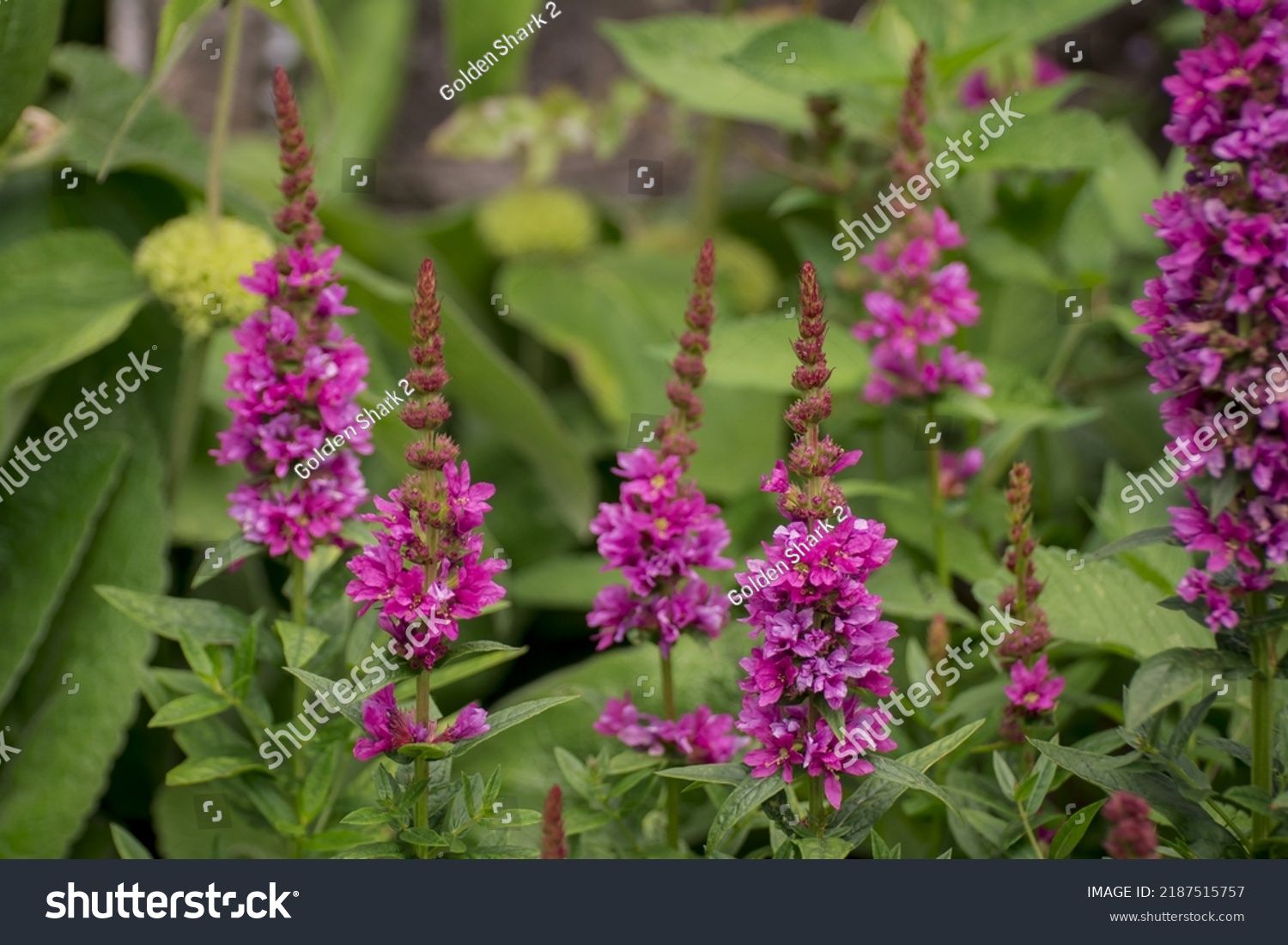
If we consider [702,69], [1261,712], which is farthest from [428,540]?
[702,69]

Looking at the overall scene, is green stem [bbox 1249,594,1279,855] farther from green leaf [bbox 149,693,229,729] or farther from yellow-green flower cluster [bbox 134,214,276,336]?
yellow-green flower cluster [bbox 134,214,276,336]

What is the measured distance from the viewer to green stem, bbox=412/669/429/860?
833 millimetres

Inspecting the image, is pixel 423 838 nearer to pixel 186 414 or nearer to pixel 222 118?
pixel 186 414

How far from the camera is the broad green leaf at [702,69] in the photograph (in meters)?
1.54

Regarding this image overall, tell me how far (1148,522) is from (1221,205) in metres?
0.49

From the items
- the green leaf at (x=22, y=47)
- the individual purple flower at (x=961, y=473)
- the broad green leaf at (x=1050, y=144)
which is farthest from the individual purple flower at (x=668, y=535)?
the green leaf at (x=22, y=47)

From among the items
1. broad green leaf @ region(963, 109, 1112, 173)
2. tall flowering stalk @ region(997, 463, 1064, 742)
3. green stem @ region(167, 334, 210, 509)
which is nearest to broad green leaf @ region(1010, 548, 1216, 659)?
tall flowering stalk @ region(997, 463, 1064, 742)

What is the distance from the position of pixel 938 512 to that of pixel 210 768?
2.27ft

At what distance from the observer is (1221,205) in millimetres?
788

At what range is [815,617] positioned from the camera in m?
0.80

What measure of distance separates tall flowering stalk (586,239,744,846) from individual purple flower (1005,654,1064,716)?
211 mm

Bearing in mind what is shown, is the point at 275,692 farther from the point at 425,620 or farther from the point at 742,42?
the point at 742,42

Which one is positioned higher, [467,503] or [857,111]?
[857,111]

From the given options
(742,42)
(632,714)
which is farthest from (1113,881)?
(742,42)
